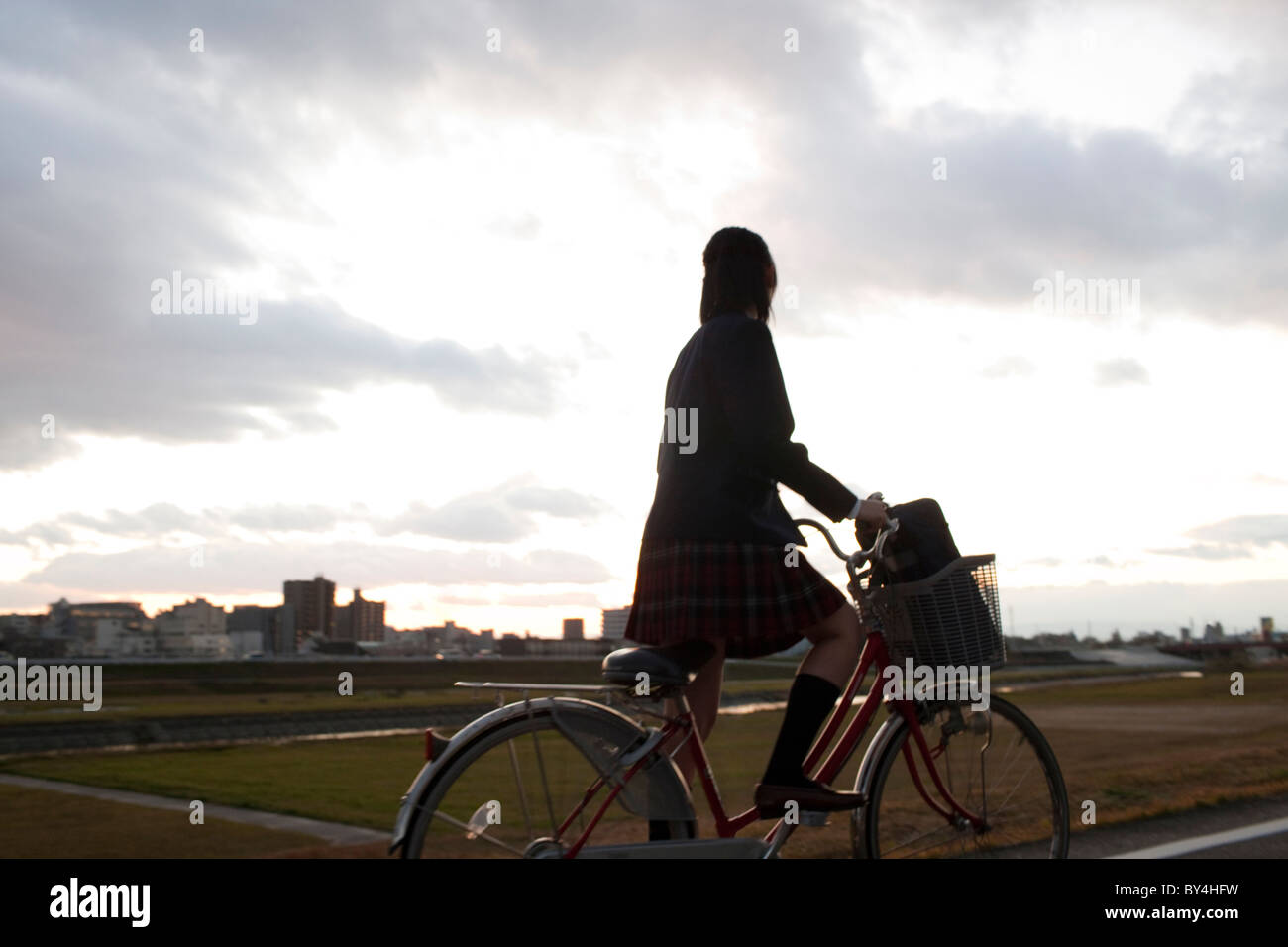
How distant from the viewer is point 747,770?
1038 cm

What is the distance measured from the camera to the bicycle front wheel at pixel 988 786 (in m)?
4.02

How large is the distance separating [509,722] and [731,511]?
0.95 meters

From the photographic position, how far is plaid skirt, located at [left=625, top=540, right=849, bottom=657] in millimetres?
3367

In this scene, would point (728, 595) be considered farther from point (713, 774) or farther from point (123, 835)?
point (123, 835)

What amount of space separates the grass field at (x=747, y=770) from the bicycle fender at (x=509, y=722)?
1.40 ft

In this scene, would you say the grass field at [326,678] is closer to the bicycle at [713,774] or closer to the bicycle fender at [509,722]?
the bicycle at [713,774]

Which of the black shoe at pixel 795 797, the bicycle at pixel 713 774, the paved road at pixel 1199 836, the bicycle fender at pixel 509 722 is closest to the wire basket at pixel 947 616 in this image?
the bicycle at pixel 713 774

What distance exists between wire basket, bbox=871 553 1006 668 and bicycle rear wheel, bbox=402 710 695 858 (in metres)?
1.04

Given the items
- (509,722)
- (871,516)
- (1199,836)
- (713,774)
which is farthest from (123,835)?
(1199,836)

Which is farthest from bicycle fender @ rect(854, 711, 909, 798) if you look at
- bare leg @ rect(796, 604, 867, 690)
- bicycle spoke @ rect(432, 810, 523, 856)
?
bicycle spoke @ rect(432, 810, 523, 856)

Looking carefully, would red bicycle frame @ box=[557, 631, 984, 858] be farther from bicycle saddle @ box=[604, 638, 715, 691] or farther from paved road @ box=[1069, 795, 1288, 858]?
paved road @ box=[1069, 795, 1288, 858]
